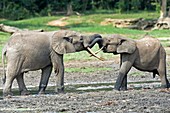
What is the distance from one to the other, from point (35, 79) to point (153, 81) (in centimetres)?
378

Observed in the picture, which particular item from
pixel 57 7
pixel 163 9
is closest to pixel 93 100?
pixel 163 9

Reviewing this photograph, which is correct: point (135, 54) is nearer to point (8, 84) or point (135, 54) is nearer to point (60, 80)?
point (60, 80)

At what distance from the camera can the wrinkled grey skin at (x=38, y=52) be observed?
18.0m

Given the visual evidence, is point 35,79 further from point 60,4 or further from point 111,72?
point 60,4

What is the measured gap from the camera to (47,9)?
5922 cm

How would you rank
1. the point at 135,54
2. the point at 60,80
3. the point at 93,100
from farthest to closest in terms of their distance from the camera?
the point at 135,54, the point at 60,80, the point at 93,100

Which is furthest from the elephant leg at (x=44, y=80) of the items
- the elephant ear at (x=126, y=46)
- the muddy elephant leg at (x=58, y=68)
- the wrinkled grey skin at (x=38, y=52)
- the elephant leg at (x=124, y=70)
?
the elephant ear at (x=126, y=46)

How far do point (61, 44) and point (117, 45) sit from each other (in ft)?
5.01

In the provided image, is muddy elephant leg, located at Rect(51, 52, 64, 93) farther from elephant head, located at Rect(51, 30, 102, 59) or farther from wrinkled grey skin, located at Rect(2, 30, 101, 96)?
elephant head, located at Rect(51, 30, 102, 59)

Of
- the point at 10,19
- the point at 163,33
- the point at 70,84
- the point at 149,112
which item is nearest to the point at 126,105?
the point at 149,112

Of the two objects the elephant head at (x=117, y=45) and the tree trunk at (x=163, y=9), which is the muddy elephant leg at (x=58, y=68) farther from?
the tree trunk at (x=163, y=9)

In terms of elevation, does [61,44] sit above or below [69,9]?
above

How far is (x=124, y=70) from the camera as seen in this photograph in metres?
18.8

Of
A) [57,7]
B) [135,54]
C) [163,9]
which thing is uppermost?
[135,54]
